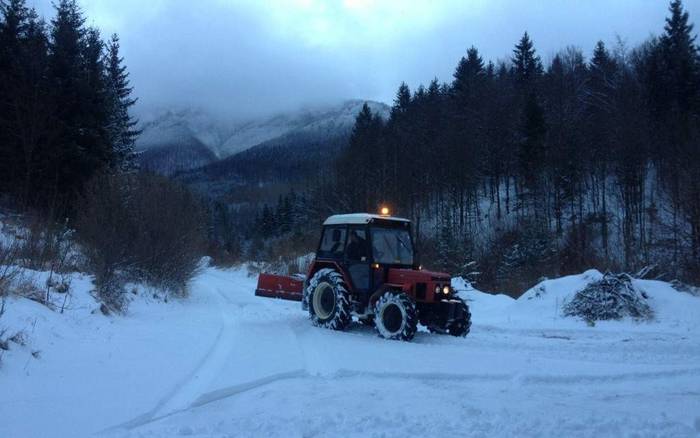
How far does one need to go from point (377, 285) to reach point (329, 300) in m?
1.25

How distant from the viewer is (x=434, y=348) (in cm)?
873

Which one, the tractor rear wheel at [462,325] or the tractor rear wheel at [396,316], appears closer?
the tractor rear wheel at [396,316]

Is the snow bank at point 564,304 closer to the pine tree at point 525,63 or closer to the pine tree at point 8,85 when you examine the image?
the pine tree at point 8,85

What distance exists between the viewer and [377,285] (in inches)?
425

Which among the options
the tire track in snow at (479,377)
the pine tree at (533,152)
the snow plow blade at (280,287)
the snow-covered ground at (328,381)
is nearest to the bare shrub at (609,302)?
the snow-covered ground at (328,381)

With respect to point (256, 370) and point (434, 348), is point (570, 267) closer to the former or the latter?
point (434, 348)

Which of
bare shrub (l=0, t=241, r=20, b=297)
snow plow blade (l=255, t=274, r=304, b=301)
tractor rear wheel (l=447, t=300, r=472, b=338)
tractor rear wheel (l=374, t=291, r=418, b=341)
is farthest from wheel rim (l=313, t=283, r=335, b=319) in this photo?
bare shrub (l=0, t=241, r=20, b=297)

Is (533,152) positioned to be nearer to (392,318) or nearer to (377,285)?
(377,285)

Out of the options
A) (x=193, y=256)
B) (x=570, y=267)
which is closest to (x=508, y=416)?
(x=193, y=256)

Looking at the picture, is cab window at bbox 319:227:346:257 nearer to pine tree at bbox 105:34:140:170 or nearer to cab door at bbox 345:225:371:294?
cab door at bbox 345:225:371:294

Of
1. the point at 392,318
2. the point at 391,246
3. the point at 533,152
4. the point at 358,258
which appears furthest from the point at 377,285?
the point at 533,152

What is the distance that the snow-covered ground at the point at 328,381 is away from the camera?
4.76 m

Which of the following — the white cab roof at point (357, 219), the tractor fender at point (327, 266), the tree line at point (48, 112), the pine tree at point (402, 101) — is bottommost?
the tractor fender at point (327, 266)

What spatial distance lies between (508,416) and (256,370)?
3.24 m
